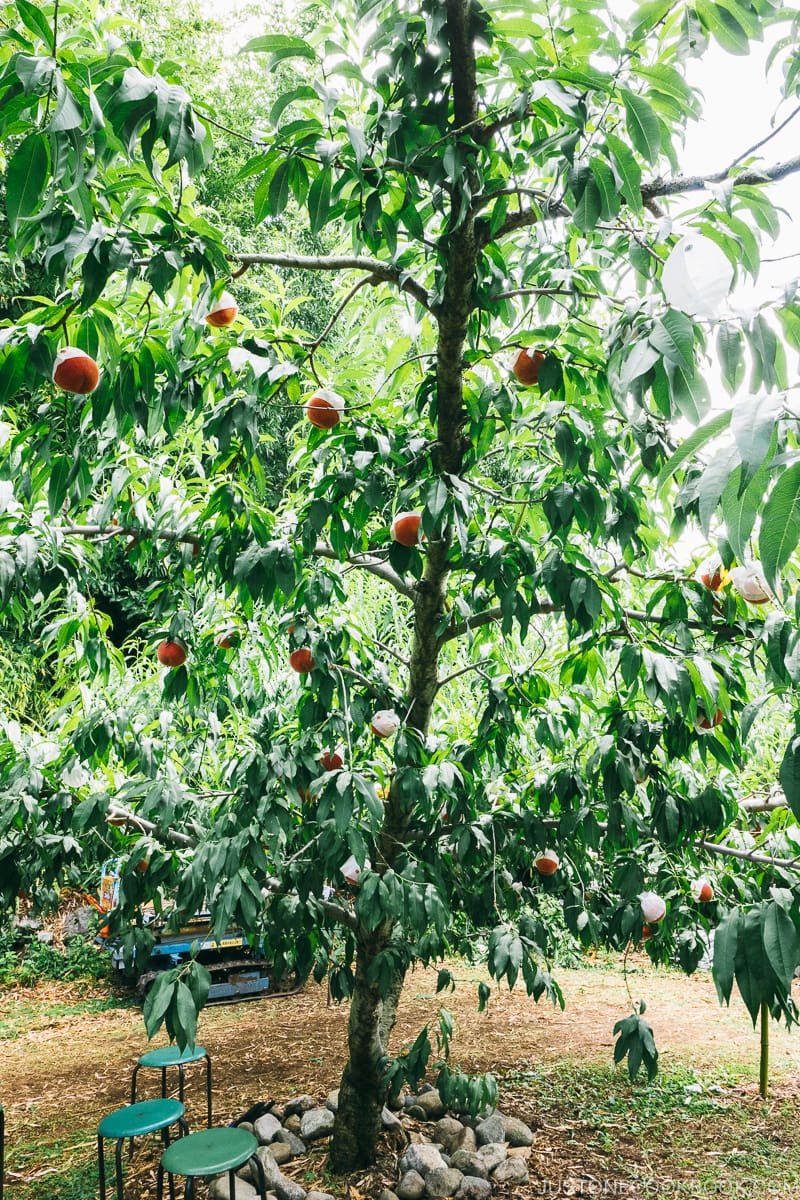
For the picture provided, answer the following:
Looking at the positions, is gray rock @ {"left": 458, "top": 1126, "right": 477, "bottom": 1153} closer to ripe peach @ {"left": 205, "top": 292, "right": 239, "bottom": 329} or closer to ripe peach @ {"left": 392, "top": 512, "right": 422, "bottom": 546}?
ripe peach @ {"left": 392, "top": 512, "right": 422, "bottom": 546}

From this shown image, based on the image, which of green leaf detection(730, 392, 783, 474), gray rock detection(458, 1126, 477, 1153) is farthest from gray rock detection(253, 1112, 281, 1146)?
green leaf detection(730, 392, 783, 474)

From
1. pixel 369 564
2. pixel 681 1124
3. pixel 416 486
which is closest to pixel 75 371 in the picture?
pixel 416 486

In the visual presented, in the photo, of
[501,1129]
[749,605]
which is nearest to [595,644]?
[749,605]

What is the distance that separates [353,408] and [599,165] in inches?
30.5

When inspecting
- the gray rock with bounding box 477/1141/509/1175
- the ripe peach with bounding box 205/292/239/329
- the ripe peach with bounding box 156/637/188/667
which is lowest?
the gray rock with bounding box 477/1141/509/1175

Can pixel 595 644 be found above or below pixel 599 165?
below

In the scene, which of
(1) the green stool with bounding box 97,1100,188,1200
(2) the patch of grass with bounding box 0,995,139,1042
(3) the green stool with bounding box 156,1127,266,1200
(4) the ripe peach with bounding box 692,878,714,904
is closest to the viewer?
(3) the green stool with bounding box 156,1127,266,1200

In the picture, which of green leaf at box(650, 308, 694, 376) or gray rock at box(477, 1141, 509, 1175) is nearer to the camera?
green leaf at box(650, 308, 694, 376)

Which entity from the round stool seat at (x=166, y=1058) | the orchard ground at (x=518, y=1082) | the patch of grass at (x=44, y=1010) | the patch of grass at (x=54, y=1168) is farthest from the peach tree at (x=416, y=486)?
the patch of grass at (x=44, y=1010)

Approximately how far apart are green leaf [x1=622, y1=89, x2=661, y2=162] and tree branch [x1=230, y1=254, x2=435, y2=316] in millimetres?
670

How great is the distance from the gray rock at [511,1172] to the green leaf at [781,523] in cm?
265

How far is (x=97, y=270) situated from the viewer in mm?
1016

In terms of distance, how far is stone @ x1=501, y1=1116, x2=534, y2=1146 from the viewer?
280 centimetres

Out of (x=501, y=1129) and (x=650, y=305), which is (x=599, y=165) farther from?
(x=501, y=1129)
